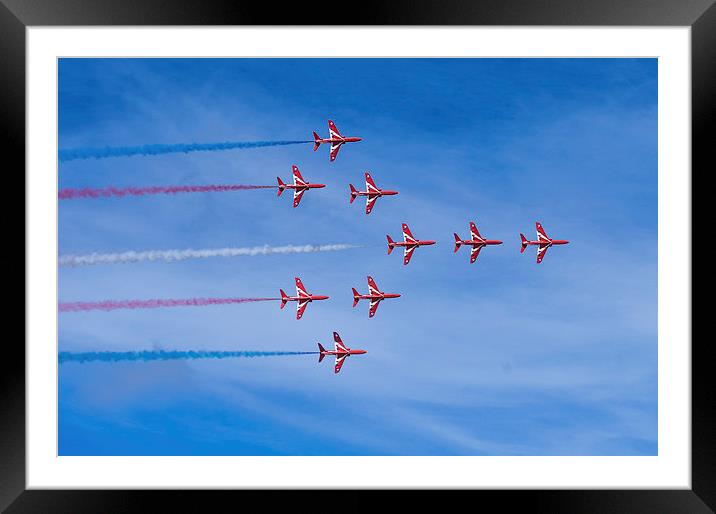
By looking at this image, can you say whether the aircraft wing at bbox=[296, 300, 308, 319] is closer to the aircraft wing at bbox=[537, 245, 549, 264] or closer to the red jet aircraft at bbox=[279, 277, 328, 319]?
the red jet aircraft at bbox=[279, 277, 328, 319]

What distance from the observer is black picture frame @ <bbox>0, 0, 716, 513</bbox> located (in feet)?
96.5

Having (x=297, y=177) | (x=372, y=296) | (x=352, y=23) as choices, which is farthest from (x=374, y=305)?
(x=352, y=23)

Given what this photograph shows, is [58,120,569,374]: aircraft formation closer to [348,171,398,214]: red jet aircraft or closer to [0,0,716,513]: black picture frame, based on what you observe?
[348,171,398,214]: red jet aircraft

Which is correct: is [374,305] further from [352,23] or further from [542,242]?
[352,23]

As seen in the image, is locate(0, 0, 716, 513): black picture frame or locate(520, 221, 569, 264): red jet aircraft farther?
locate(520, 221, 569, 264): red jet aircraft

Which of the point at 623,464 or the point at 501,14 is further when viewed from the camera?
the point at 623,464

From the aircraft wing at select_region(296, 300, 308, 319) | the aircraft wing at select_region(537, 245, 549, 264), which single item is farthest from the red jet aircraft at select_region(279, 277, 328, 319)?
the aircraft wing at select_region(537, 245, 549, 264)

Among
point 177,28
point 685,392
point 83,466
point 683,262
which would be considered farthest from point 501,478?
point 177,28

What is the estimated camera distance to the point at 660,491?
103 ft

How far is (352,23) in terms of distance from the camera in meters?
29.9

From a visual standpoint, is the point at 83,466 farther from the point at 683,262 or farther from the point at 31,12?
the point at 683,262

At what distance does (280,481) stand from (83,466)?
24.9ft

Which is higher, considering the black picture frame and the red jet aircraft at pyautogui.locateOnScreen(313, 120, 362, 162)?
the red jet aircraft at pyautogui.locateOnScreen(313, 120, 362, 162)

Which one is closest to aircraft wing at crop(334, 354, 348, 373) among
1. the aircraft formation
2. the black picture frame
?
the aircraft formation
